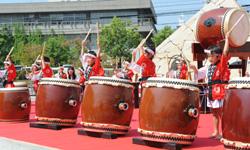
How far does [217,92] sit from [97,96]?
5.31 feet

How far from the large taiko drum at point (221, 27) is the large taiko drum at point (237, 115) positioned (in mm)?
5670

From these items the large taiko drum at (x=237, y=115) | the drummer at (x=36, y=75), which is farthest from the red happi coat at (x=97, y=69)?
the drummer at (x=36, y=75)

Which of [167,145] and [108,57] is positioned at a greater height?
[108,57]

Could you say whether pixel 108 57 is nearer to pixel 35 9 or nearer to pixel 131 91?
pixel 35 9

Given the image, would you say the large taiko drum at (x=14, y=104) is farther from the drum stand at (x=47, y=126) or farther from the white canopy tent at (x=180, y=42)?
the white canopy tent at (x=180, y=42)

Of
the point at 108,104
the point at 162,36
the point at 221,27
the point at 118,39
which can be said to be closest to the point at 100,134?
the point at 108,104

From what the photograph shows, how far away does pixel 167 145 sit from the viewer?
A: 5.70 metres

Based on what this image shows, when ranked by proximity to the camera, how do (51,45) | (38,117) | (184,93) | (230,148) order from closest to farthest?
(230,148), (184,93), (38,117), (51,45)

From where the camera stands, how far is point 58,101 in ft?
24.7

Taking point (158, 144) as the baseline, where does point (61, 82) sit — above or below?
above

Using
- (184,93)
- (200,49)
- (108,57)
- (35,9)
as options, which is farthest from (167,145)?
(35,9)

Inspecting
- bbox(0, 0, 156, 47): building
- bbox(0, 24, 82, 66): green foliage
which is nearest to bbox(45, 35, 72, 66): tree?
bbox(0, 24, 82, 66): green foliage

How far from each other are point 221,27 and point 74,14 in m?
41.9

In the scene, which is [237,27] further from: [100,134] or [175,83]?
[175,83]
